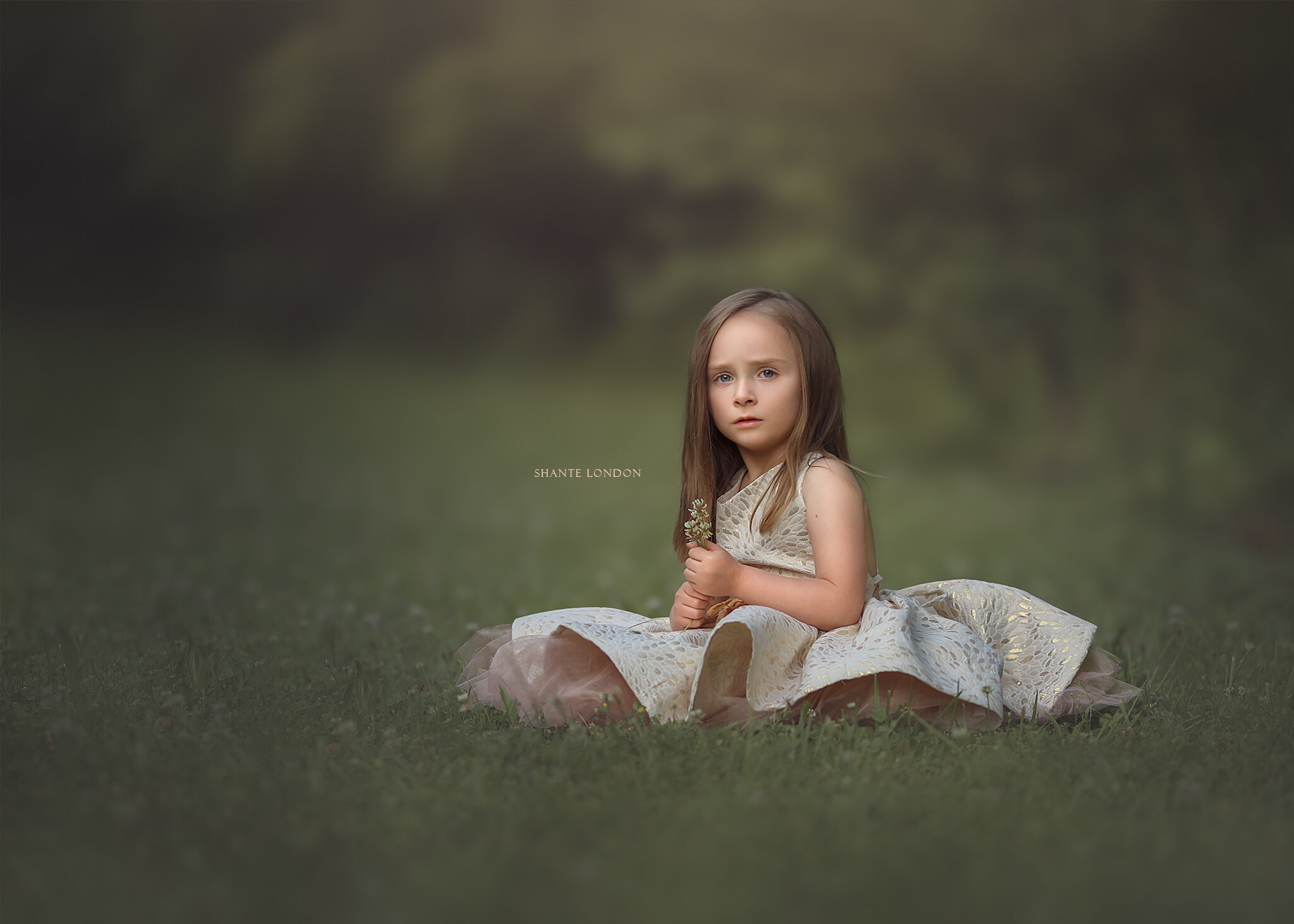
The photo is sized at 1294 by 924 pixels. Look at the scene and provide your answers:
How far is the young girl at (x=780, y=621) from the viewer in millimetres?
2986

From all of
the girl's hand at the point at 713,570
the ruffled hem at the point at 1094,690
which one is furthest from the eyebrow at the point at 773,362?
the ruffled hem at the point at 1094,690

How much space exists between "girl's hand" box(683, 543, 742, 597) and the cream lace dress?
0.29 feet

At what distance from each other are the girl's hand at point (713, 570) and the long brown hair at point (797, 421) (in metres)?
0.26

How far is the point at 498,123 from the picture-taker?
17625 mm

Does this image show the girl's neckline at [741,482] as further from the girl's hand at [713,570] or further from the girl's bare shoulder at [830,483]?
the girl's hand at [713,570]

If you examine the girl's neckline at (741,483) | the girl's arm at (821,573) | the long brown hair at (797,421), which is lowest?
the girl's arm at (821,573)

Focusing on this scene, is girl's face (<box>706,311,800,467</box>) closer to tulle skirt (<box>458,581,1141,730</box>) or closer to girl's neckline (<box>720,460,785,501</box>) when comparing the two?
girl's neckline (<box>720,460,785,501</box>)

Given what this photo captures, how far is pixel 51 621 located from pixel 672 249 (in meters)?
12.6

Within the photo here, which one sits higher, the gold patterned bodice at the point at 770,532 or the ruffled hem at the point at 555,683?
the gold patterned bodice at the point at 770,532

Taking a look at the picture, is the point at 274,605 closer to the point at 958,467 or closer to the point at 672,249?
the point at 958,467

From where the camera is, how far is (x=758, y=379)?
10.8 ft

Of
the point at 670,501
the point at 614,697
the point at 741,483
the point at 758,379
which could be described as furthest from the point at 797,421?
the point at 670,501

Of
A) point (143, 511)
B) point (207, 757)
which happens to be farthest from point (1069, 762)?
point (143, 511)

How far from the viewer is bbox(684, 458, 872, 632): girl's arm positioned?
121 inches
